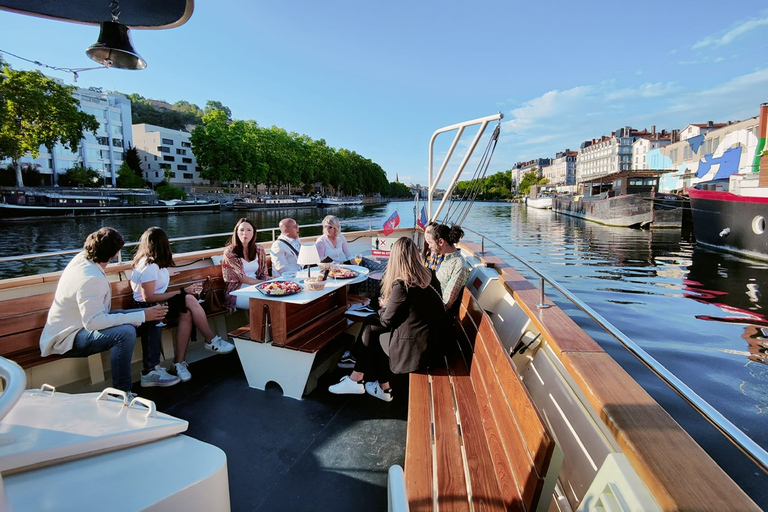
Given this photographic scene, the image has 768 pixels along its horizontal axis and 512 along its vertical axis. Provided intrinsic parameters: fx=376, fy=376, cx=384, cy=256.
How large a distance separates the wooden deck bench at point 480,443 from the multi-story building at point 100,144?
6130 cm

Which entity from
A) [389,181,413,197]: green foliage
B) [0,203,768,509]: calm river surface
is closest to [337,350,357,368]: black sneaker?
[0,203,768,509]: calm river surface

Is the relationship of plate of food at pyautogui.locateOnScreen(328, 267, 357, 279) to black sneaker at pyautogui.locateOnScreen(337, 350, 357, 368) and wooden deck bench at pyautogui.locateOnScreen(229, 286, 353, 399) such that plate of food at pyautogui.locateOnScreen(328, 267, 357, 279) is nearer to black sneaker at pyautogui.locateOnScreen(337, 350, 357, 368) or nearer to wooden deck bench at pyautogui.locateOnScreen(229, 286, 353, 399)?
wooden deck bench at pyautogui.locateOnScreen(229, 286, 353, 399)

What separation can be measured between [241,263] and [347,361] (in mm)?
1715

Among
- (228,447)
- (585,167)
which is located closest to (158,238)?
(228,447)

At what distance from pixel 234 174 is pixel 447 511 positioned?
2005 inches

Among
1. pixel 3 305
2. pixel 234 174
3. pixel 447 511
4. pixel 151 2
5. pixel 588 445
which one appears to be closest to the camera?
pixel 447 511

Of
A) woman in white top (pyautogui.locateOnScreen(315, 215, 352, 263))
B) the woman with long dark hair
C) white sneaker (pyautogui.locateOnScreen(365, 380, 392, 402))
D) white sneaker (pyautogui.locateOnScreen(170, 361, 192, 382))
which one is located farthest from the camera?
woman in white top (pyautogui.locateOnScreen(315, 215, 352, 263))

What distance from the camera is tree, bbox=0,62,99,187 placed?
29.6m

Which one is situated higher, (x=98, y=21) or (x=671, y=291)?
(x=98, y=21)

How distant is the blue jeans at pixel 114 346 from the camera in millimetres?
2900

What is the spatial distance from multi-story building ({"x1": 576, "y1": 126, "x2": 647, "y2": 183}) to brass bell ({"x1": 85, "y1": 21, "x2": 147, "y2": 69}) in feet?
297

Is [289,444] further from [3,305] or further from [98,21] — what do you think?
[98,21]

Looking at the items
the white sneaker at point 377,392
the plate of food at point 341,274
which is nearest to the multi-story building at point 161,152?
the plate of food at point 341,274

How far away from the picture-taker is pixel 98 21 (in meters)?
2.29
